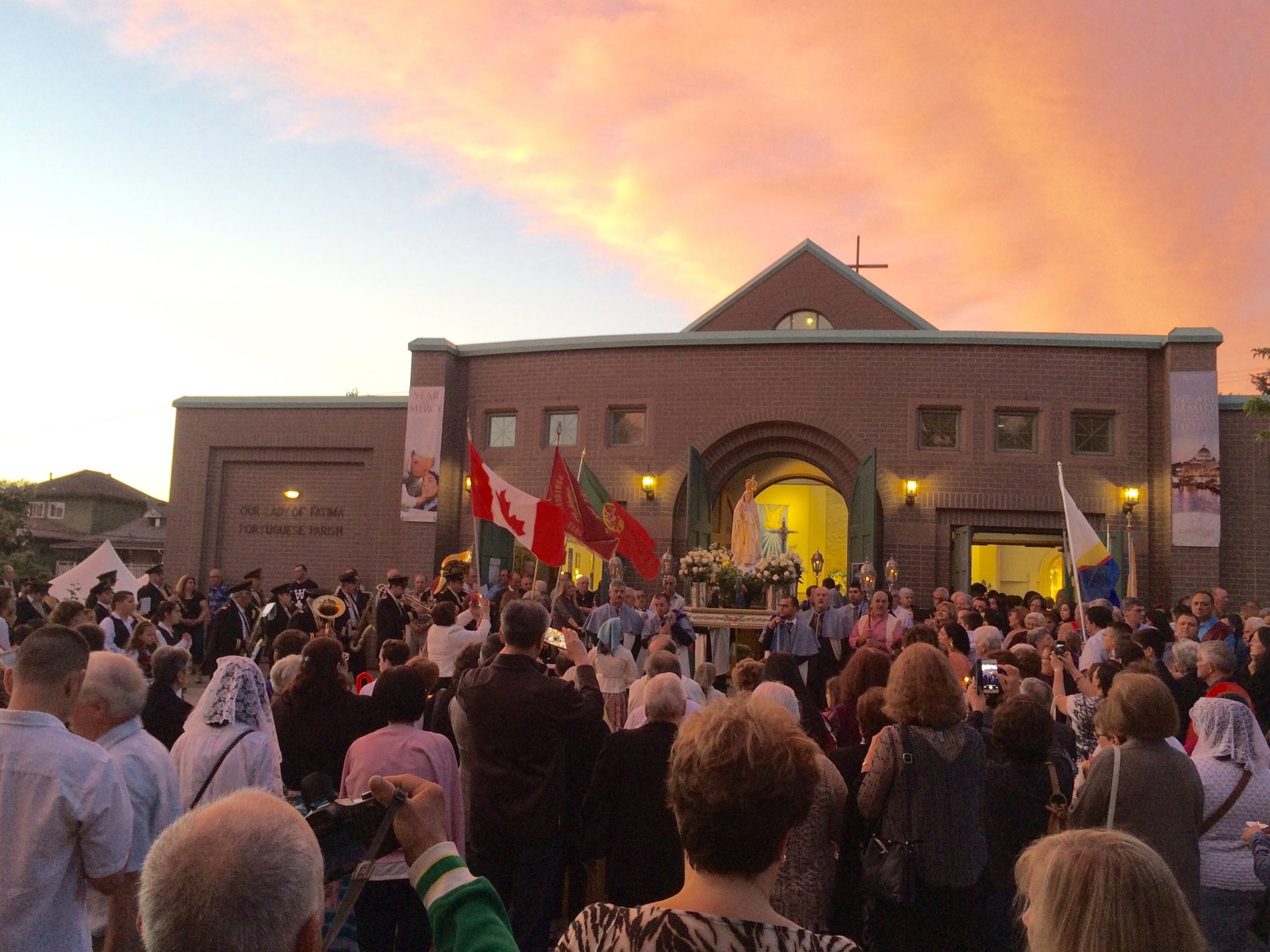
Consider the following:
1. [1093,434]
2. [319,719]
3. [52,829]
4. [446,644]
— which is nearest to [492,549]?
[1093,434]

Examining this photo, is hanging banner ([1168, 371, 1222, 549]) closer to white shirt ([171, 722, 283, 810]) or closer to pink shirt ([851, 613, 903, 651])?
pink shirt ([851, 613, 903, 651])

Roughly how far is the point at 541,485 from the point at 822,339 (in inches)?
284

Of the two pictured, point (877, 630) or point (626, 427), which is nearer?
point (877, 630)

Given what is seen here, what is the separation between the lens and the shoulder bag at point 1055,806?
526 centimetres

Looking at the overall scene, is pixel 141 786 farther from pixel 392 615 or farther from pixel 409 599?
pixel 409 599

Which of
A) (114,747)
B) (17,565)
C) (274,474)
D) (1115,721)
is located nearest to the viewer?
(114,747)

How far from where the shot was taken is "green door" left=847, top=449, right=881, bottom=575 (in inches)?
861

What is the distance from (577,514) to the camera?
17.0m

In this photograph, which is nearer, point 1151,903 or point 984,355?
point 1151,903

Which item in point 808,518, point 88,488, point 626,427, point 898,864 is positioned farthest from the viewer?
point 88,488

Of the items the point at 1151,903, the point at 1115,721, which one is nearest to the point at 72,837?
the point at 1151,903

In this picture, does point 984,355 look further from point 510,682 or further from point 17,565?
point 17,565

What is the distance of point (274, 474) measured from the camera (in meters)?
27.1

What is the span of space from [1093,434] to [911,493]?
421 cm
